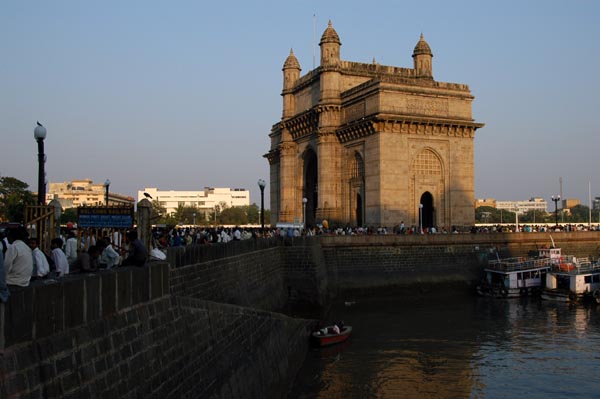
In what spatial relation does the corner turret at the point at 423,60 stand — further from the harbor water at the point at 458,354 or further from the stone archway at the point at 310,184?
the harbor water at the point at 458,354

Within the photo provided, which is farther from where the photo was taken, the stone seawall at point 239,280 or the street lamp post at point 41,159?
the stone seawall at point 239,280

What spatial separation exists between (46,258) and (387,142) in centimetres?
3310

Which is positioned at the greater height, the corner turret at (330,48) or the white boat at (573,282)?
the corner turret at (330,48)

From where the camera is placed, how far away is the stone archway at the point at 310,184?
51219 millimetres

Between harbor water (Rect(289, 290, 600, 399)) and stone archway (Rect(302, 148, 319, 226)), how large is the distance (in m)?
20.2

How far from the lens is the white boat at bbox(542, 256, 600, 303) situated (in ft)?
112

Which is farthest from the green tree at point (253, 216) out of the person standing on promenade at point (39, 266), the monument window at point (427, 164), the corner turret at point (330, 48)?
the person standing on promenade at point (39, 266)

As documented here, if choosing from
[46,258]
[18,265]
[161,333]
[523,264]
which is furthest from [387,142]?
[18,265]

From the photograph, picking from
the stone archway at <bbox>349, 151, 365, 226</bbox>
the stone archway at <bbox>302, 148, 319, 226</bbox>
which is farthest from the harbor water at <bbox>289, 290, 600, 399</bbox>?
the stone archway at <bbox>302, 148, 319, 226</bbox>

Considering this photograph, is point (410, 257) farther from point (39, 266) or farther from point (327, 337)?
point (39, 266)

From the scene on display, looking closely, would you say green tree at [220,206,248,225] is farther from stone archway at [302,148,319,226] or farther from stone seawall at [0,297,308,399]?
stone seawall at [0,297,308,399]

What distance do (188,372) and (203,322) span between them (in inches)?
64.8

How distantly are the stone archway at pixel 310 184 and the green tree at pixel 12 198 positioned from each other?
22594 mm

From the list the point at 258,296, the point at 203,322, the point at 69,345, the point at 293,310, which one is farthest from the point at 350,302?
the point at 69,345
